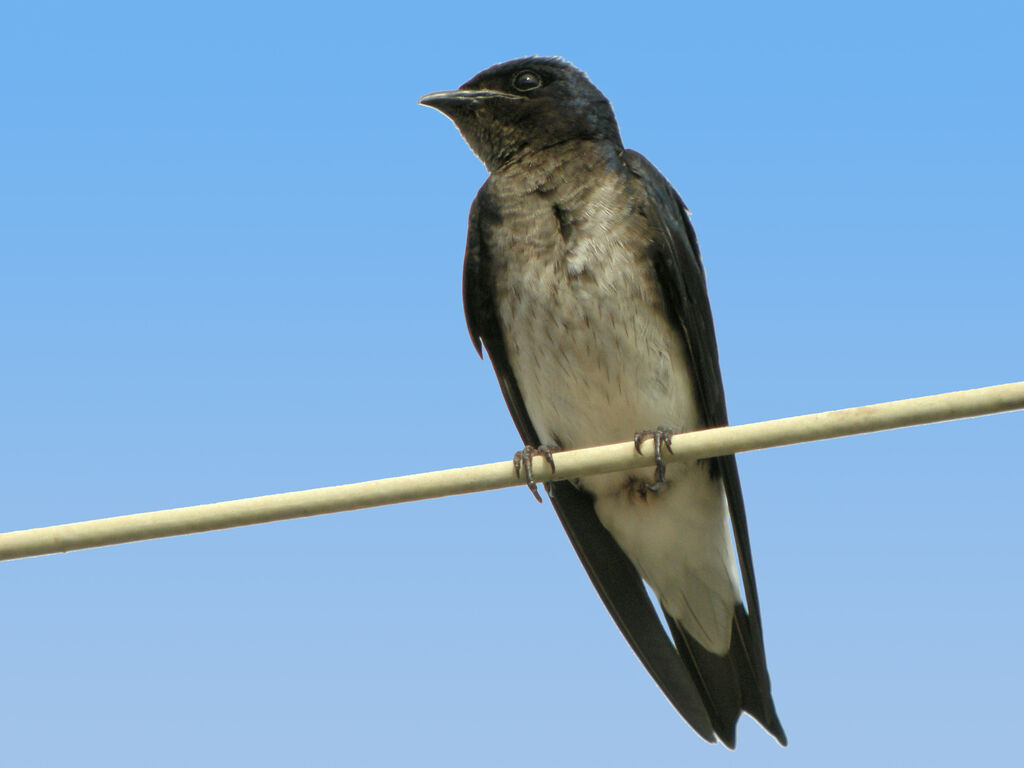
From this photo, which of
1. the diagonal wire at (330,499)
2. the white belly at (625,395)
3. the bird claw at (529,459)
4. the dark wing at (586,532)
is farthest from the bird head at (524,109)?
the diagonal wire at (330,499)

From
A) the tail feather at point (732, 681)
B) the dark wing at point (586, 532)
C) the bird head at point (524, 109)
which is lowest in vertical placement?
the tail feather at point (732, 681)

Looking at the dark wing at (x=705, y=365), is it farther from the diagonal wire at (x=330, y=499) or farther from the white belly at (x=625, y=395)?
the diagonal wire at (x=330, y=499)

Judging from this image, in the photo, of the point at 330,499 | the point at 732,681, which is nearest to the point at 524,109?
the point at 732,681

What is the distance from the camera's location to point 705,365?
17.3 ft

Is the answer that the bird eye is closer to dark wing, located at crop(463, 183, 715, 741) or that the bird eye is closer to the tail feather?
dark wing, located at crop(463, 183, 715, 741)

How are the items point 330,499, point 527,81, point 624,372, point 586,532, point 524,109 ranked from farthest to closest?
1. point 527,81
2. point 524,109
3. point 586,532
4. point 624,372
5. point 330,499

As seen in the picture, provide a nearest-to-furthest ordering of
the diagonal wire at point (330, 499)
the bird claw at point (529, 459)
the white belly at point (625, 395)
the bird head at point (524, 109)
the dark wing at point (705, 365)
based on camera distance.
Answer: the diagonal wire at point (330, 499)
the bird claw at point (529, 459)
the white belly at point (625, 395)
the dark wing at point (705, 365)
the bird head at point (524, 109)

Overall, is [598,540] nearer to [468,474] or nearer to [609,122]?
[609,122]

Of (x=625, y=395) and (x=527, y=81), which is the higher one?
(x=527, y=81)

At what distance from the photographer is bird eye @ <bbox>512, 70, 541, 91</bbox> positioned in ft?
20.4

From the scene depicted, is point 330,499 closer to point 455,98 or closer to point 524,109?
point 524,109

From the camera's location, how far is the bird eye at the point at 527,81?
6.21m

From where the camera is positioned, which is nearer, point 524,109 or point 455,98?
point 524,109

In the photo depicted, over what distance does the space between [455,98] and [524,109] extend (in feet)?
1.35
